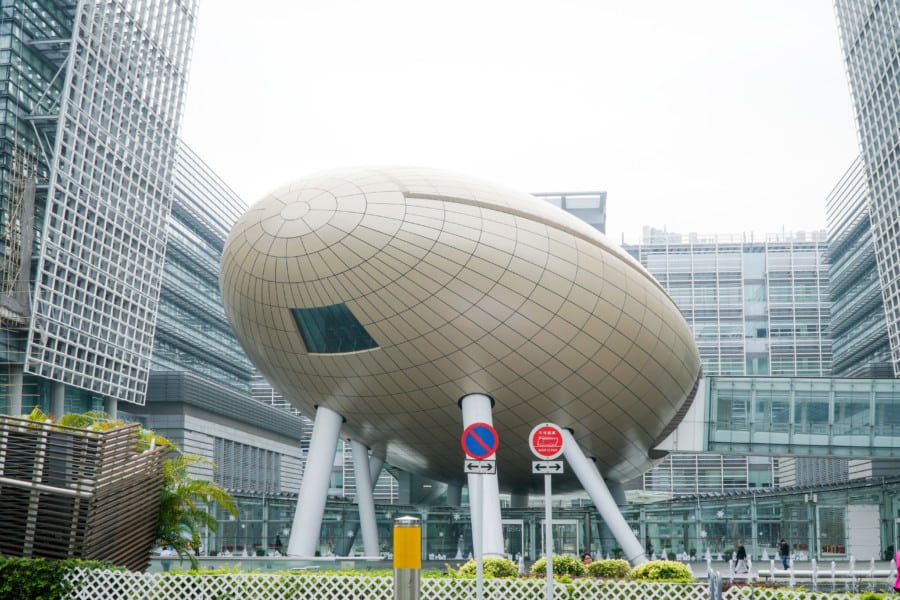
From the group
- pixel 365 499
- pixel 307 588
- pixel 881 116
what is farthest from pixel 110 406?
pixel 881 116

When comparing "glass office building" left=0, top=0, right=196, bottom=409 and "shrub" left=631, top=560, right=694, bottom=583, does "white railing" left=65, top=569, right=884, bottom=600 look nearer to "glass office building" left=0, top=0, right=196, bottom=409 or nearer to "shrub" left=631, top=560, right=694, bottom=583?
"shrub" left=631, top=560, right=694, bottom=583

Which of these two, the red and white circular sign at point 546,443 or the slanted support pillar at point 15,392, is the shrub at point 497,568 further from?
the slanted support pillar at point 15,392

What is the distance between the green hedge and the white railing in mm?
152

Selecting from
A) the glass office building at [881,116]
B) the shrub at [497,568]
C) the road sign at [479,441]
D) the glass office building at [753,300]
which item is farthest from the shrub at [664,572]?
the glass office building at [753,300]

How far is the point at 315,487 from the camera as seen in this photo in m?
28.6

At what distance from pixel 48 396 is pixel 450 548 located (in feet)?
82.4

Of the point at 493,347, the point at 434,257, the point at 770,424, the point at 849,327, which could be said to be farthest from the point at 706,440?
the point at 849,327

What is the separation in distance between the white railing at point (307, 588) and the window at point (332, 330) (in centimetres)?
1123

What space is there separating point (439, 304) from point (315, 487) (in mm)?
7807

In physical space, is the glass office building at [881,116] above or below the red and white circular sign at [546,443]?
above

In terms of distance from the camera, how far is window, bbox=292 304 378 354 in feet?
84.1

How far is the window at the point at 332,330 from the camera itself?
2564cm

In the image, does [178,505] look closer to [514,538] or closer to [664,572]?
[664,572]

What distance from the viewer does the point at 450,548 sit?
44062mm
